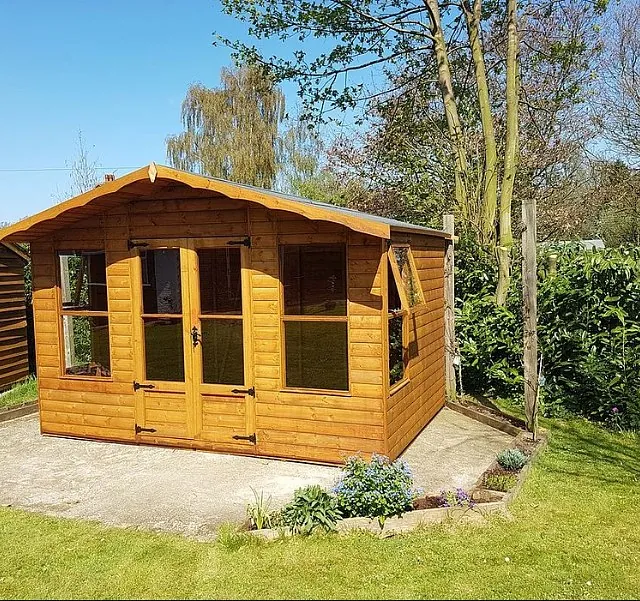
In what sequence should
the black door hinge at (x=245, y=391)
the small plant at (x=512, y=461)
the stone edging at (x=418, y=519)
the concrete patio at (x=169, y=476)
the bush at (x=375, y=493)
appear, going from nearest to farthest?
the stone edging at (x=418, y=519), the bush at (x=375, y=493), the concrete patio at (x=169, y=476), the small plant at (x=512, y=461), the black door hinge at (x=245, y=391)

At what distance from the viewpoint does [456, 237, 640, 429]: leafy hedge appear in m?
6.68

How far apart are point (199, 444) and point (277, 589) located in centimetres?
299

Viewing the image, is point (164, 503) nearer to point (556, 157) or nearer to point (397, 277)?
point (397, 277)

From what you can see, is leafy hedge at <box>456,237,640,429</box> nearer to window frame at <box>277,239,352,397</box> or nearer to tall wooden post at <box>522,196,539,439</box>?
tall wooden post at <box>522,196,539,439</box>

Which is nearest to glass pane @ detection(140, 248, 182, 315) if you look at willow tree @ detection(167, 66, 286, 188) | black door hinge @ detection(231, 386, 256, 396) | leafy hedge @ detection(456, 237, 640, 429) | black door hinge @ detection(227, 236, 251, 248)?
black door hinge @ detection(227, 236, 251, 248)

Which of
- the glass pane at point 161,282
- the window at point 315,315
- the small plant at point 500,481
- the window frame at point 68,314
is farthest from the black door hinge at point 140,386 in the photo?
the small plant at point 500,481

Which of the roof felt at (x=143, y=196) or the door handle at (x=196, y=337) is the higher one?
the roof felt at (x=143, y=196)

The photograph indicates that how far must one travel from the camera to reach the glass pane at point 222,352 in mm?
5715

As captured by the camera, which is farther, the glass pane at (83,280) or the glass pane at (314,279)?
the glass pane at (83,280)

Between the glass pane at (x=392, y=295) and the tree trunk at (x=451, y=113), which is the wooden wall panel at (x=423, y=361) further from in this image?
the tree trunk at (x=451, y=113)

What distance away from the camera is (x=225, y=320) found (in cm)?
575

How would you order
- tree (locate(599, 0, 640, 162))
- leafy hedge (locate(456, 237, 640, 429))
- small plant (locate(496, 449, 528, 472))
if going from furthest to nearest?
tree (locate(599, 0, 640, 162))
leafy hedge (locate(456, 237, 640, 429))
small plant (locate(496, 449, 528, 472))

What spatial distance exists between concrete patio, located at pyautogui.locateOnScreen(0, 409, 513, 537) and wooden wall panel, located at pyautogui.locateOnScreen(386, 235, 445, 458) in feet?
0.91

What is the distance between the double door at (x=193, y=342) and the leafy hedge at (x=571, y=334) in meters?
3.53
